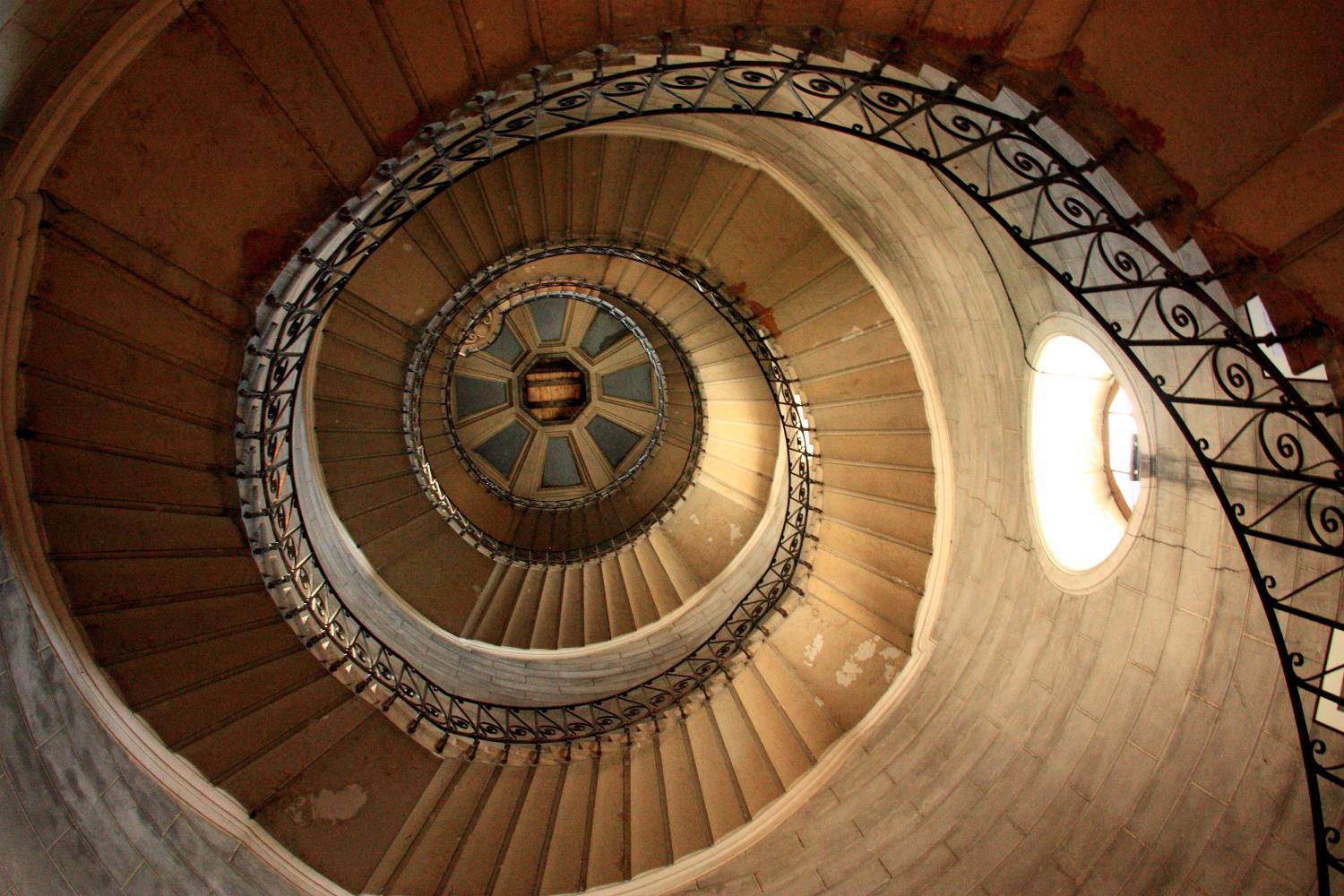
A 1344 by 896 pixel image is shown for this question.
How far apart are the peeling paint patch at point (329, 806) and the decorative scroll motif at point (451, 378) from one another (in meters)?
4.50

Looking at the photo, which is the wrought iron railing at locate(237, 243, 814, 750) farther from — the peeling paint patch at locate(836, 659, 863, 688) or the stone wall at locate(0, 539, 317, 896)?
the stone wall at locate(0, 539, 317, 896)

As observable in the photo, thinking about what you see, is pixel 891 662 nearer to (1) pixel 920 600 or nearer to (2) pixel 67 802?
(1) pixel 920 600

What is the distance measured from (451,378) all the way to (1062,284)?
9.97 meters

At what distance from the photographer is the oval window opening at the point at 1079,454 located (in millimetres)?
5703

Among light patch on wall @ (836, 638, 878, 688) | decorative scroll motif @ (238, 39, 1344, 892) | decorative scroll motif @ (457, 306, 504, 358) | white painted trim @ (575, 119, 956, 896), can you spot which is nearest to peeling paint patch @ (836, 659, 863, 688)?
light patch on wall @ (836, 638, 878, 688)

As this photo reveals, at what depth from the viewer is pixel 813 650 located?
8.19 m

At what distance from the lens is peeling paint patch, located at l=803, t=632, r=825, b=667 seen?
26.8ft

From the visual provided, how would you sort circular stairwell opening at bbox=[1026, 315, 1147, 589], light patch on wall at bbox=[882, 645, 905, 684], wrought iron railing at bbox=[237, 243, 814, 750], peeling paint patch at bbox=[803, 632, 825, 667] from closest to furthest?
wrought iron railing at bbox=[237, 243, 814, 750] < circular stairwell opening at bbox=[1026, 315, 1147, 589] < light patch on wall at bbox=[882, 645, 905, 684] < peeling paint patch at bbox=[803, 632, 825, 667]

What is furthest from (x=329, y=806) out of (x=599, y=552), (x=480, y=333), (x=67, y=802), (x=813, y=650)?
(x=480, y=333)

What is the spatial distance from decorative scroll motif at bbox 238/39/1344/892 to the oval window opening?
1.41 m

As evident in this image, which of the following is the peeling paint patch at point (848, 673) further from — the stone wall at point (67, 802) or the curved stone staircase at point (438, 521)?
the stone wall at point (67, 802)

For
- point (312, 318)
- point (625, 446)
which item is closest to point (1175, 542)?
point (312, 318)

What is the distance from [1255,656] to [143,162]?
6652 millimetres

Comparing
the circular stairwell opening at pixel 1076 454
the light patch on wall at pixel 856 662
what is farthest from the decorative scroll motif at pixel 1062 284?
the light patch on wall at pixel 856 662
